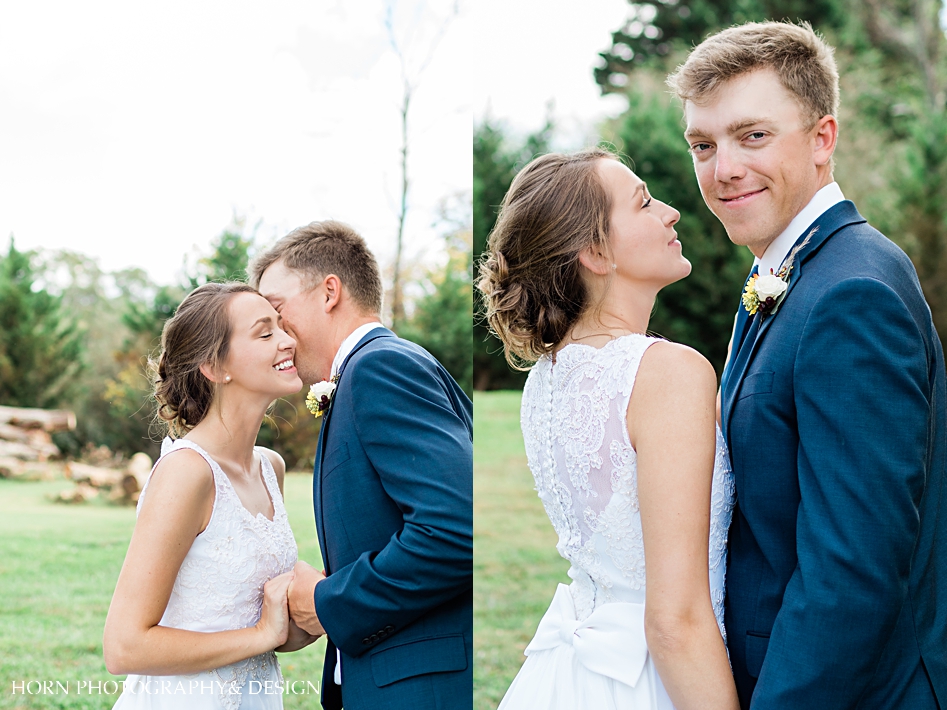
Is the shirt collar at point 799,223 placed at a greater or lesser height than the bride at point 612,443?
greater

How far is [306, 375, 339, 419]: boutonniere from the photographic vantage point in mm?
2537

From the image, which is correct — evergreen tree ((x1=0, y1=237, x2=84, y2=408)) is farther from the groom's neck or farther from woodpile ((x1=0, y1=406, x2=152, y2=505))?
the groom's neck

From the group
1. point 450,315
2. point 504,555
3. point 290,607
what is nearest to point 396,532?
point 290,607

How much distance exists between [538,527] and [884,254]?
299 inches

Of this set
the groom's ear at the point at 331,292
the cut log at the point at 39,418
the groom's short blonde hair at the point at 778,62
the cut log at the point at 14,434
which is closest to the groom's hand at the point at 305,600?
the groom's ear at the point at 331,292

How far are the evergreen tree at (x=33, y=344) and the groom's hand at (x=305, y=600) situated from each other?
9.35 ft

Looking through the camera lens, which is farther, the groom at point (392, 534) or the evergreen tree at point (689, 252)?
the evergreen tree at point (689, 252)

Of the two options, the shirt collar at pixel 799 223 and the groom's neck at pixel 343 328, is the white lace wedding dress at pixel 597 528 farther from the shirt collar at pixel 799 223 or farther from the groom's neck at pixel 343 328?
the groom's neck at pixel 343 328

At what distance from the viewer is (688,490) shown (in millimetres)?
1664

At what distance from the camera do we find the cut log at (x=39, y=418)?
466 centimetres

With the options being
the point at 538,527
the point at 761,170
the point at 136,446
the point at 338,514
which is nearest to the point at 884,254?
the point at 761,170

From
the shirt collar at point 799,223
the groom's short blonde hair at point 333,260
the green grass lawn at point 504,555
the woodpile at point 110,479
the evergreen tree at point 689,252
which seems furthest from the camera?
the evergreen tree at point 689,252

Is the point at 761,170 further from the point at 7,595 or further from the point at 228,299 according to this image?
the point at 7,595

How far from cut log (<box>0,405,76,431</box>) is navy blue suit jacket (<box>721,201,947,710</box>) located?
4.11m
